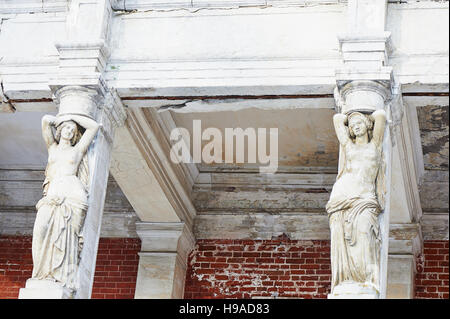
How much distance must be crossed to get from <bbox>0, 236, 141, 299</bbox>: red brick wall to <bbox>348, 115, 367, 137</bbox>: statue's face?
406cm

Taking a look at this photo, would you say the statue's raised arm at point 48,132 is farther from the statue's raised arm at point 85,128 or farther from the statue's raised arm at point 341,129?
the statue's raised arm at point 341,129

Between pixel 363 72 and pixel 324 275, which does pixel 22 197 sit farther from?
pixel 363 72

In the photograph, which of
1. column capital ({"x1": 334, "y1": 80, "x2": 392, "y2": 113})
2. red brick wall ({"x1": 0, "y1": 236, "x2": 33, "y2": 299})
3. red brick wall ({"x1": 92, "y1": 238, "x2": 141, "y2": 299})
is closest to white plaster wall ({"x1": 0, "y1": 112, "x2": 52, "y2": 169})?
red brick wall ({"x1": 0, "y1": 236, "x2": 33, "y2": 299})

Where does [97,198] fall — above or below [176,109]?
below

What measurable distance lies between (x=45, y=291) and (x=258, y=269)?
3804 mm

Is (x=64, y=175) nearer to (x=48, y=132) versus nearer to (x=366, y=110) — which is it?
(x=48, y=132)

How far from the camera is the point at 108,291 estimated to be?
11.0m

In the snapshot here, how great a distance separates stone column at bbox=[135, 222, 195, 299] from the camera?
34.7 feet

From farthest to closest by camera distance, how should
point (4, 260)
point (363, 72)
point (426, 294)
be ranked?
point (4, 260), point (426, 294), point (363, 72)

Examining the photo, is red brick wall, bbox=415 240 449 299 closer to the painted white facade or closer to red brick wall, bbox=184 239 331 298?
the painted white facade

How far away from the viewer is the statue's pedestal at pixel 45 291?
293 inches

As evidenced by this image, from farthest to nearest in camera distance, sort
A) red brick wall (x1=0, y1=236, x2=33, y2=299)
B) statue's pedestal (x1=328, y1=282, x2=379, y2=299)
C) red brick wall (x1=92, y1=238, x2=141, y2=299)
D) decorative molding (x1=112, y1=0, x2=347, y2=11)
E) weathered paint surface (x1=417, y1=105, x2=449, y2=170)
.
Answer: red brick wall (x1=0, y1=236, x2=33, y2=299) < red brick wall (x1=92, y1=238, x2=141, y2=299) < weathered paint surface (x1=417, y1=105, x2=449, y2=170) < decorative molding (x1=112, y1=0, x2=347, y2=11) < statue's pedestal (x1=328, y1=282, x2=379, y2=299)
